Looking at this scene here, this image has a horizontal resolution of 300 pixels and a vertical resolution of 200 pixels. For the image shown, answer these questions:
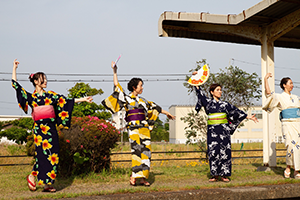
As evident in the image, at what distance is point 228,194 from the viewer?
422 centimetres

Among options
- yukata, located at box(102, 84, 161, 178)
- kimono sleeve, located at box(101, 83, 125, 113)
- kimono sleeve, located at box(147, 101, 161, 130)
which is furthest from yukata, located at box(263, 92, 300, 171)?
kimono sleeve, located at box(101, 83, 125, 113)

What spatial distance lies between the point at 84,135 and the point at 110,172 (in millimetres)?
942

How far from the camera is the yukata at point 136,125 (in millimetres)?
4891

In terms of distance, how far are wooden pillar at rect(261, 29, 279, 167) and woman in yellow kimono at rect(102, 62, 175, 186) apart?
9.13ft

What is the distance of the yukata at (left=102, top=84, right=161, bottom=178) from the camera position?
4.89 meters

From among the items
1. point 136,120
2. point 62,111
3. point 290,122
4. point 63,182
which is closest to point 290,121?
point 290,122

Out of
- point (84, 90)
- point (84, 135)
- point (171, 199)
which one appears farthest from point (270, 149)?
point (84, 90)

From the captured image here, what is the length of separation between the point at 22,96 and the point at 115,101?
1462mm

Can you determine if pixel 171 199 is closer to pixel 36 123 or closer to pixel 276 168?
pixel 36 123

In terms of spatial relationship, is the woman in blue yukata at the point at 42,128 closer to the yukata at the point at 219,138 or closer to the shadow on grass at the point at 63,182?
the shadow on grass at the point at 63,182

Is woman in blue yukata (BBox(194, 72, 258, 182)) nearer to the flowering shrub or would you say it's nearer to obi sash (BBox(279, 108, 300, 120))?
obi sash (BBox(279, 108, 300, 120))

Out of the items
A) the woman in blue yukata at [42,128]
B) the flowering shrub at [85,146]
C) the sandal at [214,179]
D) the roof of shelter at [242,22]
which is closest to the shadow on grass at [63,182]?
the flowering shrub at [85,146]

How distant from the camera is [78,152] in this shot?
5.61 meters

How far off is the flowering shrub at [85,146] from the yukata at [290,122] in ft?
10.5
